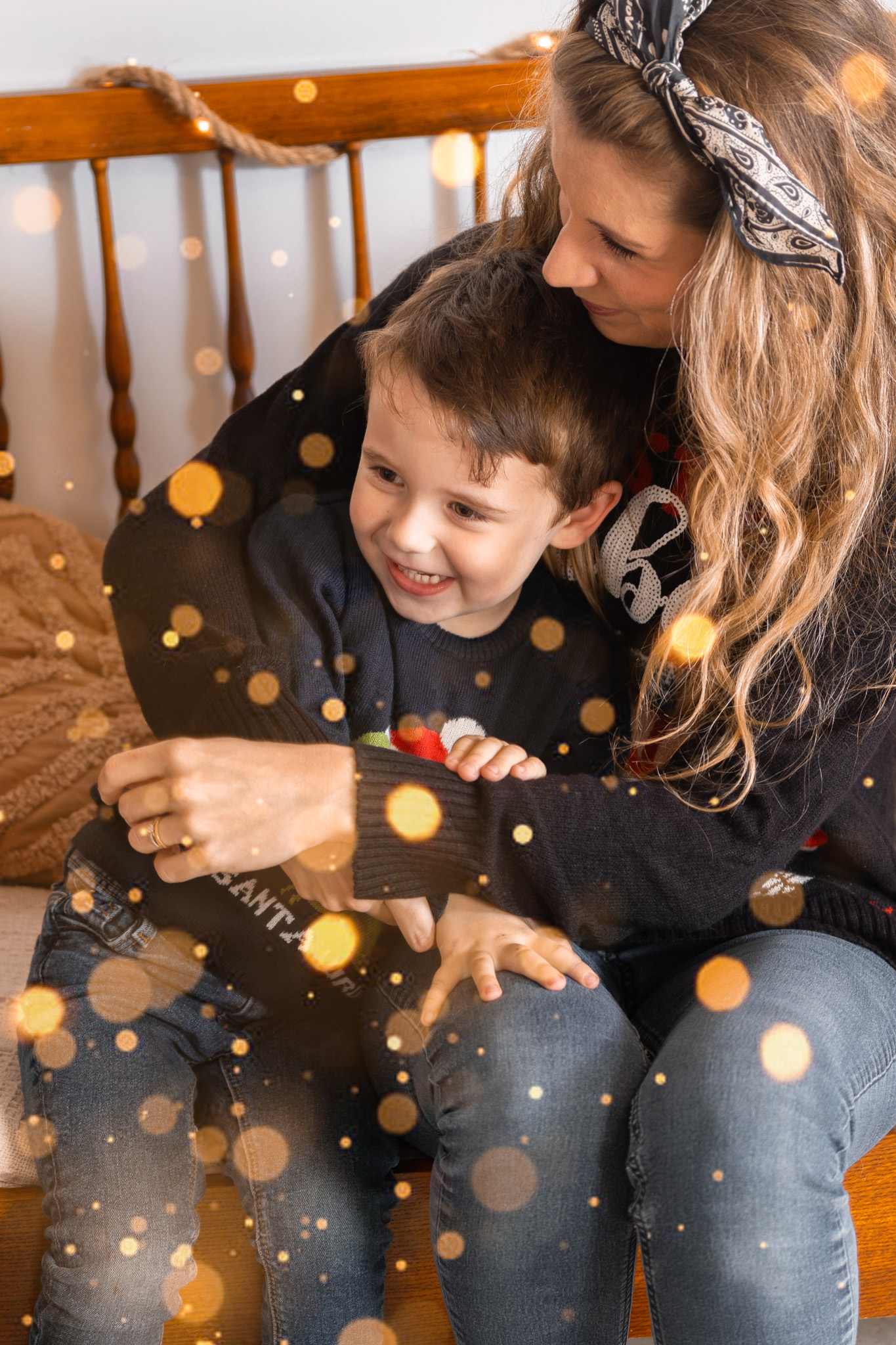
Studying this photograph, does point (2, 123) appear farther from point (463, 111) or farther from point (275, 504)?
point (275, 504)

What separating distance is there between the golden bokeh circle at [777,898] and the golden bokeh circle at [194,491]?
0.57m

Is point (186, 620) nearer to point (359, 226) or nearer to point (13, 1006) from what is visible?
point (13, 1006)

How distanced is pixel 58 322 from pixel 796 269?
98 centimetres

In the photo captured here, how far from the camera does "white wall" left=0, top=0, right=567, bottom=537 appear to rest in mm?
1386

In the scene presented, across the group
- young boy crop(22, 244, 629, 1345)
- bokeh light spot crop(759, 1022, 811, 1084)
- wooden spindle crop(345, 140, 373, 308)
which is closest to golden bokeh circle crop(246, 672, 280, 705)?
young boy crop(22, 244, 629, 1345)

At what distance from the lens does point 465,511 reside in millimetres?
930

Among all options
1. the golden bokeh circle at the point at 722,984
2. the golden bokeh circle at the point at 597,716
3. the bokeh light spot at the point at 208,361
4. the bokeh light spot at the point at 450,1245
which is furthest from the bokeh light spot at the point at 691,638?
the bokeh light spot at the point at 208,361

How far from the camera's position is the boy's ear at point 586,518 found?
1008mm

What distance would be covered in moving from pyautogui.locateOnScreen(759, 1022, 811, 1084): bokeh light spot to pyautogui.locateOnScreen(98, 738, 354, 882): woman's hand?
1.04 ft

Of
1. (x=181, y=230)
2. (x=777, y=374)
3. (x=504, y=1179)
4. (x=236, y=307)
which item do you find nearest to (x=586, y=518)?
(x=777, y=374)

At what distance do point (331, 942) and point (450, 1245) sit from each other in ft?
0.82

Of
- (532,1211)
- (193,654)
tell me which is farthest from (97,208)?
(532,1211)

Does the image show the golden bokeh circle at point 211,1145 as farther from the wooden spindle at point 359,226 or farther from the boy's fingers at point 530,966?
the wooden spindle at point 359,226

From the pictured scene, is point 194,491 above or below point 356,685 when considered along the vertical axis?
above
